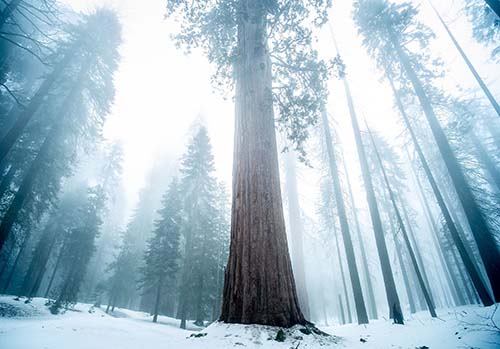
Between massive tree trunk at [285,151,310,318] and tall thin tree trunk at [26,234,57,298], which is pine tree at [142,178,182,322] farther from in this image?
massive tree trunk at [285,151,310,318]

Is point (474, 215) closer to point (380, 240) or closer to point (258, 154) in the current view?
point (380, 240)

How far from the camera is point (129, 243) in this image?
27.1 meters

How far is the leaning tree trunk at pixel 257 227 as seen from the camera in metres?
3.04

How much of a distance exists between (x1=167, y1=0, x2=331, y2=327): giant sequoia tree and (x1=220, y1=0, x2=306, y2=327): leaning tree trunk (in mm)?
12

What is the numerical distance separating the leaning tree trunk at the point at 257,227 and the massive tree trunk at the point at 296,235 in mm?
11101

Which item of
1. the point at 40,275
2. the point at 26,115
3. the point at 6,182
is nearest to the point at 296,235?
the point at 26,115

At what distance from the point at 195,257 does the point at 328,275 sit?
3965 cm

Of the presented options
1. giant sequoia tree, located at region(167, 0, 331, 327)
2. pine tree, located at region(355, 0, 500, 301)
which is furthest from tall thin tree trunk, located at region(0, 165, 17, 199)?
pine tree, located at region(355, 0, 500, 301)

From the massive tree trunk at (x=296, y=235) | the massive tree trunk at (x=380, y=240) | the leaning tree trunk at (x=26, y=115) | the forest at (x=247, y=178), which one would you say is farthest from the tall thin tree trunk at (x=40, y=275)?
the massive tree trunk at (x=380, y=240)

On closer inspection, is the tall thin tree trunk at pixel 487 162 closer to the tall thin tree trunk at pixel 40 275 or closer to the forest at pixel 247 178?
the forest at pixel 247 178

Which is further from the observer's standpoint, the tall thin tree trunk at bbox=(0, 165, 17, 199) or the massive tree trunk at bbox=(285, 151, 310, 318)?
the massive tree trunk at bbox=(285, 151, 310, 318)

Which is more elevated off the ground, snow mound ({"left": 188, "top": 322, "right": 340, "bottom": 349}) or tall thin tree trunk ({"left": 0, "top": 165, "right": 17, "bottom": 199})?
tall thin tree trunk ({"left": 0, "top": 165, "right": 17, "bottom": 199})

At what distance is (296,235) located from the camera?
49.5 feet

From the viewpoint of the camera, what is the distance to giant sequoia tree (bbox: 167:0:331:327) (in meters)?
3.10
